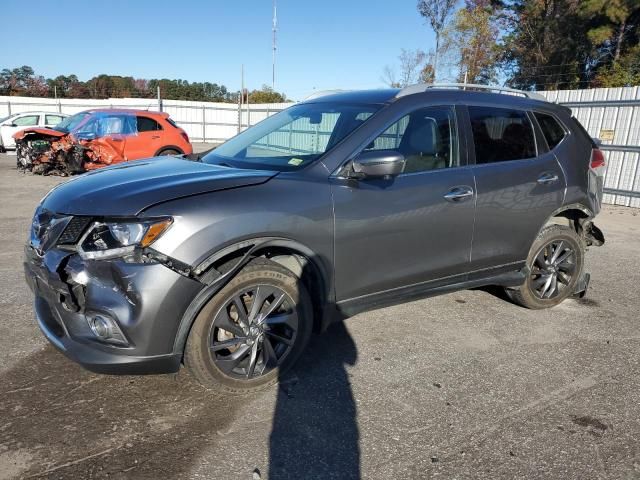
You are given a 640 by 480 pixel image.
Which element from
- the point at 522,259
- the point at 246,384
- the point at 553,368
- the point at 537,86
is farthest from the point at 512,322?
the point at 537,86

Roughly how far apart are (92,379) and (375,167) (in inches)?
86.1

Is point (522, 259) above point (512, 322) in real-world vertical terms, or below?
above

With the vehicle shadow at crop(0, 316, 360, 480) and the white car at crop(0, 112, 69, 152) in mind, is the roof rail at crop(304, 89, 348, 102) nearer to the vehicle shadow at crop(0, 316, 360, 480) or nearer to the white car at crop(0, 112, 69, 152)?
the vehicle shadow at crop(0, 316, 360, 480)

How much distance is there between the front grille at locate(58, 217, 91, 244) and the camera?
261cm

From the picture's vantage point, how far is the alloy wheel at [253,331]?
2816 mm

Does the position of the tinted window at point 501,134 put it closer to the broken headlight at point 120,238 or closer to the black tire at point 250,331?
the black tire at point 250,331

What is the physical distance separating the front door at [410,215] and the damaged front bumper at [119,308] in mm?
1031

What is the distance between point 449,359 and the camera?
3.53m

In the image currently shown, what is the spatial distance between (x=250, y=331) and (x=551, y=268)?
2908mm

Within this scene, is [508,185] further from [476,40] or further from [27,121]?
[476,40]

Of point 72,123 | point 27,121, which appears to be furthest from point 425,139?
point 27,121

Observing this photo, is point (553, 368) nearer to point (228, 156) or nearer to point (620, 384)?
point (620, 384)

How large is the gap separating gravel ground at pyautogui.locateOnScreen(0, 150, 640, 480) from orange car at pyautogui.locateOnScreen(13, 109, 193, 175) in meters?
8.59

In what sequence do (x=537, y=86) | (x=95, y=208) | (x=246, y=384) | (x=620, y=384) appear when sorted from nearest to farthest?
1. (x=95, y=208)
2. (x=246, y=384)
3. (x=620, y=384)
4. (x=537, y=86)
